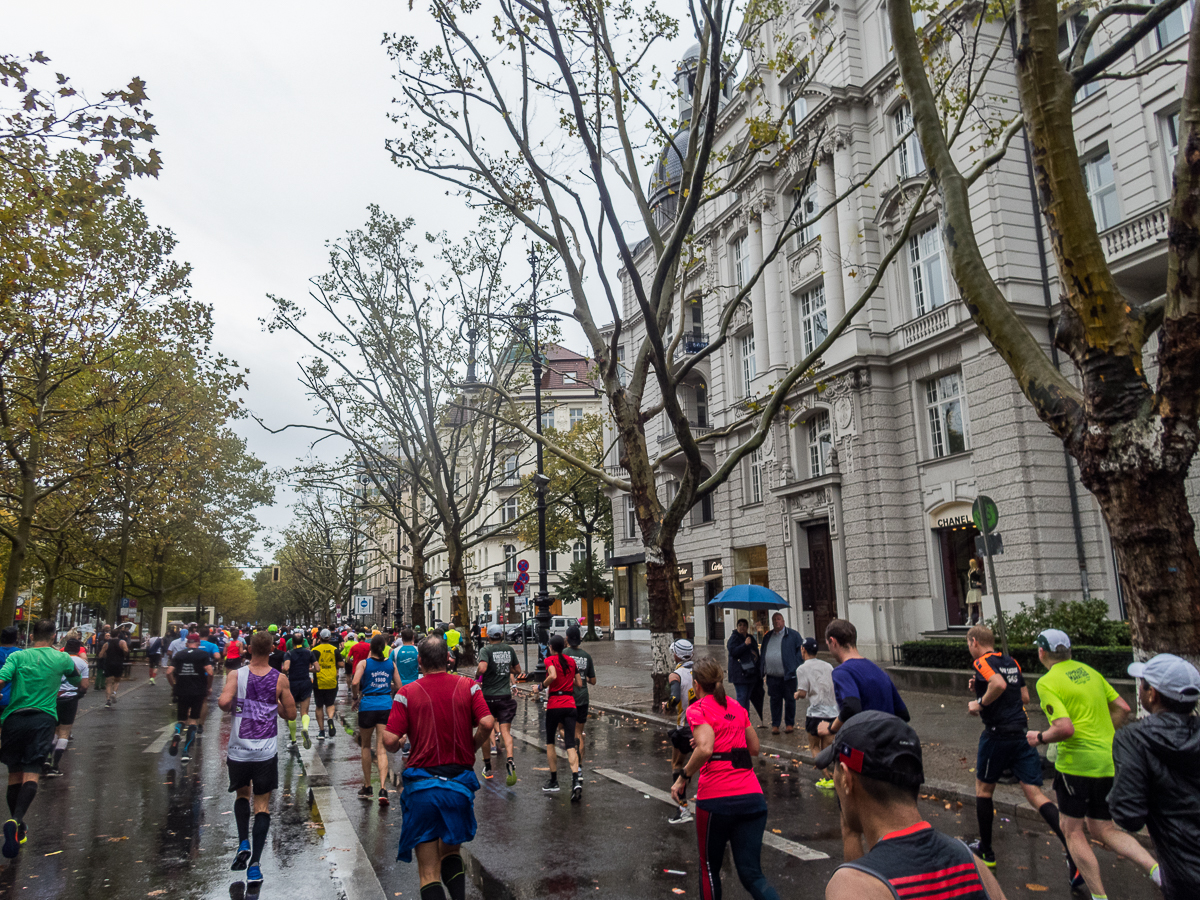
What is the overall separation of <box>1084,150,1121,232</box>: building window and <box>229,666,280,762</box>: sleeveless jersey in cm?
2069

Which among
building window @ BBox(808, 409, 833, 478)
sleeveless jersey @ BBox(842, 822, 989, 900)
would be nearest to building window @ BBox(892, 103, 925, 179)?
building window @ BBox(808, 409, 833, 478)

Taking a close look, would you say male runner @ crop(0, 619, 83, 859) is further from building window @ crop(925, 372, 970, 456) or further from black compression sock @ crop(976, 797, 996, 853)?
building window @ crop(925, 372, 970, 456)

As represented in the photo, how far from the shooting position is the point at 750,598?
1346 cm

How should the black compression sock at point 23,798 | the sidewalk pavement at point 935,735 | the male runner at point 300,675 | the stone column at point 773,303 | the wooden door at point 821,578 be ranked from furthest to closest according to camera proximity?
the stone column at point 773,303, the wooden door at point 821,578, the male runner at point 300,675, the sidewalk pavement at point 935,735, the black compression sock at point 23,798

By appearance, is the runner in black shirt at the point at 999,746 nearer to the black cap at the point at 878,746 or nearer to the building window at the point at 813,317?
the black cap at the point at 878,746

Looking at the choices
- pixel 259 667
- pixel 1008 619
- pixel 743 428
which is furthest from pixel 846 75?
pixel 259 667

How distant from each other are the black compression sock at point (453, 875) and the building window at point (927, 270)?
71.6 feet

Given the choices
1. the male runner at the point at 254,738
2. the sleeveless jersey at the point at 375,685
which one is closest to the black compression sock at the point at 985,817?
the male runner at the point at 254,738

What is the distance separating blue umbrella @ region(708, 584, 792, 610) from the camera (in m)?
13.3

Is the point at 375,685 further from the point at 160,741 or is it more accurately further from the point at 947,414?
the point at 947,414

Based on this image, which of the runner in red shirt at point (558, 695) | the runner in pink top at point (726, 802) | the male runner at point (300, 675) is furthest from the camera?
the male runner at point (300, 675)

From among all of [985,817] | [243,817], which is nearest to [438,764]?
[243,817]

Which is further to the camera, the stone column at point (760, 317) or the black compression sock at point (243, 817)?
the stone column at point (760, 317)

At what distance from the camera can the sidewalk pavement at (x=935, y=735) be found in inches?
327
